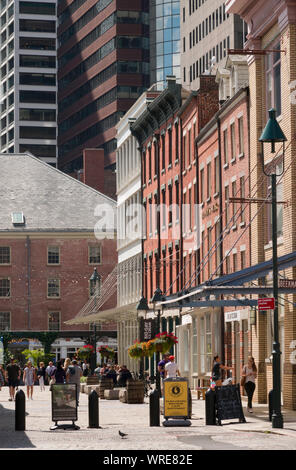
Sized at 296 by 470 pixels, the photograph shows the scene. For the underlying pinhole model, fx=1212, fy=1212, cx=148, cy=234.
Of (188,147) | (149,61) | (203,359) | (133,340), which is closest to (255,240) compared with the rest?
(203,359)

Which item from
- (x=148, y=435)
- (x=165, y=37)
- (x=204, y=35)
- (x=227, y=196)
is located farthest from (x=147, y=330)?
(x=165, y=37)

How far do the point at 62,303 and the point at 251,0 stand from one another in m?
62.8

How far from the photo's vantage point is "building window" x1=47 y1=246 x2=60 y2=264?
102019mm

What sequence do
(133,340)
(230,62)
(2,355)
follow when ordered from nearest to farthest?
(230,62), (133,340), (2,355)

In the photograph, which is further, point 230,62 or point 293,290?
point 230,62

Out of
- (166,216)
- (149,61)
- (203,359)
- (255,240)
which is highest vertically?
(149,61)

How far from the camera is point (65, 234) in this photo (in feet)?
336

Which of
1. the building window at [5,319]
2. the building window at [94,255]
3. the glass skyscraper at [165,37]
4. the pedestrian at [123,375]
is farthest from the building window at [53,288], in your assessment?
the glass skyscraper at [165,37]

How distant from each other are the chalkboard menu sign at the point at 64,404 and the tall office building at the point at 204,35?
85.2 m

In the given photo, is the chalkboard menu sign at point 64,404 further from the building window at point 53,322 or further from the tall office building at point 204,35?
the tall office building at point 204,35

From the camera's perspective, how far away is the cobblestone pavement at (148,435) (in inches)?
947

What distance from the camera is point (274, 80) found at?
41.2 metres

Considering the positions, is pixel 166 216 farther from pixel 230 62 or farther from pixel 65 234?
pixel 65 234

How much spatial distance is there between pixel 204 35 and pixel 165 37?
1962cm
